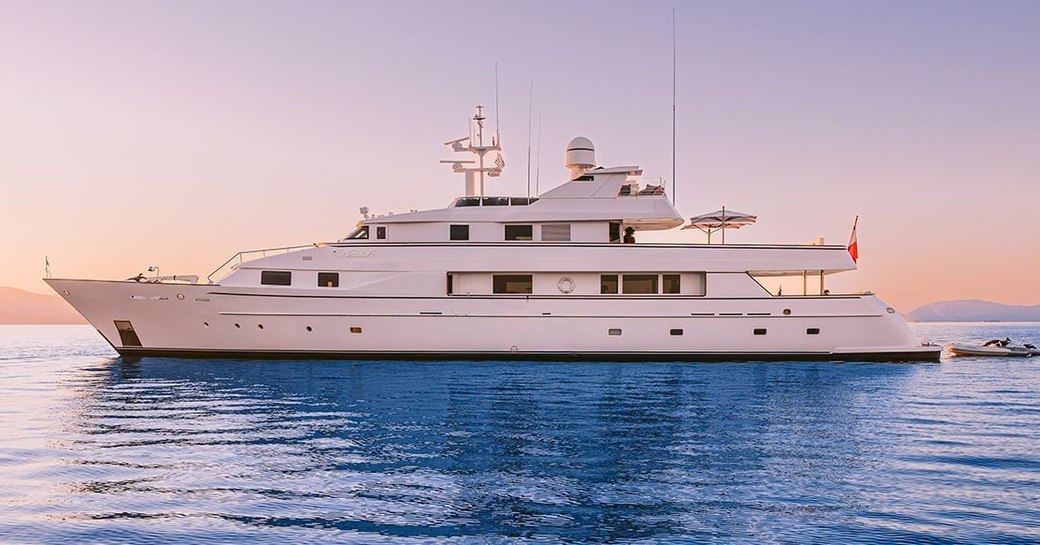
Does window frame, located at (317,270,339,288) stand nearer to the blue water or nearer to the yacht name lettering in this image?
the yacht name lettering

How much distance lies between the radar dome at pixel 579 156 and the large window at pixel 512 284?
4.89m

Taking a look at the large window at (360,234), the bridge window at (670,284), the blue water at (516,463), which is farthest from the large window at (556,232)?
the blue water at (516,463)

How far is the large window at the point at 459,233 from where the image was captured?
23094 mm

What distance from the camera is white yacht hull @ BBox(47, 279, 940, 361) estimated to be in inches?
850

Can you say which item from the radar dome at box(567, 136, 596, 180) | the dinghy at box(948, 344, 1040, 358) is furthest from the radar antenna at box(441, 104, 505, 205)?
the dinghy at box(948, 344, 1040, 358)

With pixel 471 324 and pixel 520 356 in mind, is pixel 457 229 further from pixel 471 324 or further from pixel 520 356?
pixel 520 356

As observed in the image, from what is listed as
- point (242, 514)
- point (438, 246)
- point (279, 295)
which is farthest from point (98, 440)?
point (438, 246)

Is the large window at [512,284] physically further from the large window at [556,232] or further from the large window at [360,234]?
the large window at [360,234]

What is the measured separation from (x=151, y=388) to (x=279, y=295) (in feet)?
20.6

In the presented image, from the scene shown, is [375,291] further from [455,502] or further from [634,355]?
[455,502]

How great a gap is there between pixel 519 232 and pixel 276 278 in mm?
8164

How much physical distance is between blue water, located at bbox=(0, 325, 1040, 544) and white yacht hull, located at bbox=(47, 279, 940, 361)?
5429 millimetres

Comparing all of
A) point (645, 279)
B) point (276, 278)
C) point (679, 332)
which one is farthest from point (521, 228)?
point (276, 278)

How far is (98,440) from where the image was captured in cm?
984
